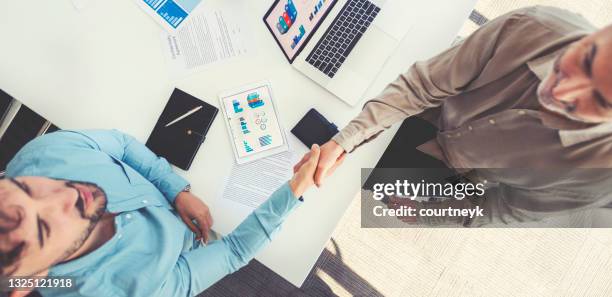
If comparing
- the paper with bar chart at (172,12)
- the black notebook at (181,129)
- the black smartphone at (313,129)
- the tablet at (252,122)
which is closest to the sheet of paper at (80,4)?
the paper with bar chart at (172,12)

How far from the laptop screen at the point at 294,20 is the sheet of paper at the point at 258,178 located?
0.32m

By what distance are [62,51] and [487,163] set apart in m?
1.36

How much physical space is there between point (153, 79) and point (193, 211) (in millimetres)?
449

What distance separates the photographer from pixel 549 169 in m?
0.93

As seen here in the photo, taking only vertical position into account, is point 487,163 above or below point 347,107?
above

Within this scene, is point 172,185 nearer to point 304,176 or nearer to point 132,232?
point 132,232

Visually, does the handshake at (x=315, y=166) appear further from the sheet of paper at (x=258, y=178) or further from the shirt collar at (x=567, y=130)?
the shirt collar at (x=567, y=130)

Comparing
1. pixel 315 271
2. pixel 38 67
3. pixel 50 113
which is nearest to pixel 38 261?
pixel 50 113

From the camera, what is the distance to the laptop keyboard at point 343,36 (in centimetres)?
117

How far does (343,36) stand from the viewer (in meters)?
1.18

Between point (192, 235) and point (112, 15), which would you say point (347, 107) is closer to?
point (192, 235)

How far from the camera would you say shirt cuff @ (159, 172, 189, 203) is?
114cm

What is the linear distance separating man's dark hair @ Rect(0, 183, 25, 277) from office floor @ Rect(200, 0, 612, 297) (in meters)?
1.15

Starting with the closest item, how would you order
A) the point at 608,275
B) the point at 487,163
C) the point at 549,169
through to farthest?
the point at 549,169 → the point at 487,163 → the point at 608,275
